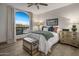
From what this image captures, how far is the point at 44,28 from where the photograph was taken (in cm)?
177

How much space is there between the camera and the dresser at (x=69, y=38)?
5.62 feet

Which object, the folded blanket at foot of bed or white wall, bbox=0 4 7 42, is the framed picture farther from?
white wall, bbox=0 4 7 42

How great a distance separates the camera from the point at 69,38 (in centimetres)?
180

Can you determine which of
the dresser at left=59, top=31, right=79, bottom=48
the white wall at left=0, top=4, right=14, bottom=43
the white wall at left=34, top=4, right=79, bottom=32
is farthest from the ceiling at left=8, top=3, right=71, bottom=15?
the dresser at left=59, top=31, right=79, bottom=48

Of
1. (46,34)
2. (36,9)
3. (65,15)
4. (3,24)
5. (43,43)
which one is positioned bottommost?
(43,43)

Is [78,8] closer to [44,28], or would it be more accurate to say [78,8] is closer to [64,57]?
[44,28]

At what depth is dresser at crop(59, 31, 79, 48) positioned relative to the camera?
171 cm

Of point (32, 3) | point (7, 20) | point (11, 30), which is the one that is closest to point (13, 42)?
point (11, 30)

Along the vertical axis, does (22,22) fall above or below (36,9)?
below

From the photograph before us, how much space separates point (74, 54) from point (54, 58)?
0.45 meters

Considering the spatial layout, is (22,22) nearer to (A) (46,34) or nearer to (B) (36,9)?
(B) (36,9)

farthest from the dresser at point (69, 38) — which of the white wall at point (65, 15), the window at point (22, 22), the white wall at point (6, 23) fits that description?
the white wall at point (6, 23)

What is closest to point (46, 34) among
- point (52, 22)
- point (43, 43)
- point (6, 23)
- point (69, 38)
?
point (43, 43)

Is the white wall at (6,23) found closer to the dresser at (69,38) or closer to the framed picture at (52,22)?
the framed picture at (52,22)
